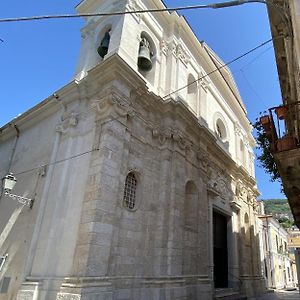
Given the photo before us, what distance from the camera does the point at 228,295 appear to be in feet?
39.4

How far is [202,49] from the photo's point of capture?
587 inches

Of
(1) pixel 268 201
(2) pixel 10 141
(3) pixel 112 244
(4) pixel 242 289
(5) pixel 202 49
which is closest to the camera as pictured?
(3) pixel 112 244

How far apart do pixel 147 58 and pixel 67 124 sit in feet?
12.6

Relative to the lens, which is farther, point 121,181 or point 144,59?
point 144,59

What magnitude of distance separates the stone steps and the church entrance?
41 cm

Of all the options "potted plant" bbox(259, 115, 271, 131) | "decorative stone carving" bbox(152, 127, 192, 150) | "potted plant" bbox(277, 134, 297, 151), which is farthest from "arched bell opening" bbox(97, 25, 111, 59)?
"potted plant" bbox(277, 134, 297, 151)

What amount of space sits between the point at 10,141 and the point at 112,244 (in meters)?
7.67

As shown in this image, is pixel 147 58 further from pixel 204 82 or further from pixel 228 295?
pixel 228 295

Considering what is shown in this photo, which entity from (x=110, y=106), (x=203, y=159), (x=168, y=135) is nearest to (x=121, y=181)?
(x=110, y=106)

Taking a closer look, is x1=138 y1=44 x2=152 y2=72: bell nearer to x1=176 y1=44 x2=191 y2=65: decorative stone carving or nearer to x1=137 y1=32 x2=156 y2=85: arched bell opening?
x1=137 y1=32 x2=156 y2=85: arched bell opening

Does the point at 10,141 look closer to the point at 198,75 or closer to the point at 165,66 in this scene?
the point at 165,66

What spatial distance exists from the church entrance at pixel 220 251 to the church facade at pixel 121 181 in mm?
Answer: 49

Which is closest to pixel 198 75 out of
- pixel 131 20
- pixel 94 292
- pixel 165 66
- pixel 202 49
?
pixel 202 49

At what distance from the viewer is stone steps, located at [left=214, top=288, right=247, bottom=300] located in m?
11.4
